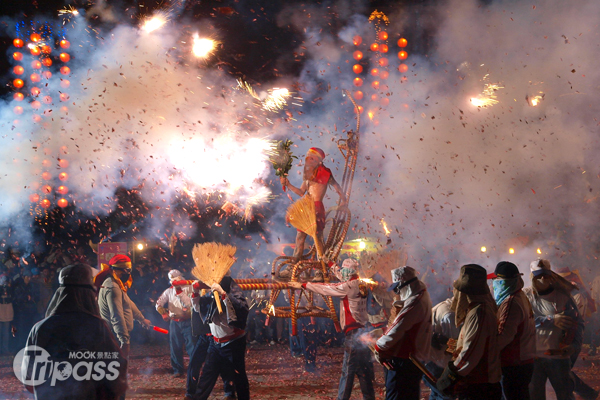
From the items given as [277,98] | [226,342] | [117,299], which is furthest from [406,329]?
[277,98]

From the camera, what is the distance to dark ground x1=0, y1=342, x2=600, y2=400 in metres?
6.11

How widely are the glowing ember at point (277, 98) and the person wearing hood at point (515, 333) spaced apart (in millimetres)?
6043

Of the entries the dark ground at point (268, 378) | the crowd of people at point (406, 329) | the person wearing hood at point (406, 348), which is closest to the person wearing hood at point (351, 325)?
the crowd of people at point (406, 329)

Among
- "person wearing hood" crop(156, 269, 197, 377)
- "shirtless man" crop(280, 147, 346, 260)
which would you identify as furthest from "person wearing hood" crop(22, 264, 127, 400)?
"person wearing hood" crop(156, 269, 197, 377)

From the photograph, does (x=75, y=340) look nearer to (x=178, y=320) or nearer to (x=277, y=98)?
(x=178, y=320)

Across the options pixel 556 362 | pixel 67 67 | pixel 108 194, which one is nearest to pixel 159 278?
pixel 108 194

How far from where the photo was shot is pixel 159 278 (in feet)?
36.5

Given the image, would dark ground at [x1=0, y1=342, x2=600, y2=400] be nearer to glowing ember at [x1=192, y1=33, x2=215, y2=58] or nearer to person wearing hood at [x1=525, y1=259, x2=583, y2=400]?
person wearing hood at [x1=525, y1=259, x2=583, y2=400]

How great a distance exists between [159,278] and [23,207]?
3.51 metres

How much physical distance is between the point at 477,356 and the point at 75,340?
2861 millimetres

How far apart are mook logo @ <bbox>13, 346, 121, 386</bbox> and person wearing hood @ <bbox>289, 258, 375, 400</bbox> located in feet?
8.89

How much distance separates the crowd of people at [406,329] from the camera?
3068mm

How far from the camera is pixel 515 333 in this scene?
11.5ft

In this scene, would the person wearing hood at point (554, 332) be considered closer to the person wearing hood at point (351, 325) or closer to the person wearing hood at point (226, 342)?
the person wearing hood at point (351, 325)
